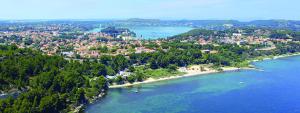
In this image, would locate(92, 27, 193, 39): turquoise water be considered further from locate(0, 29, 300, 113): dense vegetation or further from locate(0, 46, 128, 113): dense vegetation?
locate(0, 46, 128, 113): dense vegetation

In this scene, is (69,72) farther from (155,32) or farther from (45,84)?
(155,32)

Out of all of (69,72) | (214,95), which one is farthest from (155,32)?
(69,72)

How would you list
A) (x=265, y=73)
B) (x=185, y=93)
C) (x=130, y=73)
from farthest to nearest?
1. (x=265, y=73)
2. (x=130, y=73)
3. (x=185, y=93)

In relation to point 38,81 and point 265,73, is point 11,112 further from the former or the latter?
point 265,73

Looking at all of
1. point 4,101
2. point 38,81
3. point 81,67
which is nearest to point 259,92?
point 81,67

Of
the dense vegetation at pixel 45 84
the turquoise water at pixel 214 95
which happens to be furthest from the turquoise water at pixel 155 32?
the dense vegetation at pixel 45 84

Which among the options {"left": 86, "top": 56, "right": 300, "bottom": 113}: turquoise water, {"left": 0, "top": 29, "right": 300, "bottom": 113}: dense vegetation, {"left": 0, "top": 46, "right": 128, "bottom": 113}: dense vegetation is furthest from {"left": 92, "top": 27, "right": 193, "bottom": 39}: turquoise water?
{"left": 0, "top": 46, "right": 128, "bottom": 113}: dense vegetation

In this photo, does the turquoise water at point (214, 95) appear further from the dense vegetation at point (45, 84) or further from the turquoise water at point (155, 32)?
the turquoise water at point (155, 32)

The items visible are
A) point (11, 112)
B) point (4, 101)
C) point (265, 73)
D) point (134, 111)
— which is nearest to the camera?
point (11, 112)
